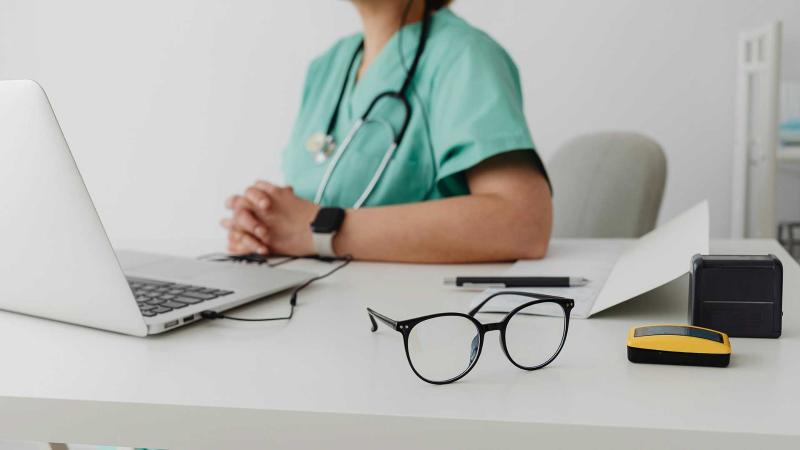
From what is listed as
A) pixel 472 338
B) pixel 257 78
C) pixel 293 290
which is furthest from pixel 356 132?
pixel 257 78

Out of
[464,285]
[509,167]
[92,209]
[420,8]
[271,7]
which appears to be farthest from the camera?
[271,7]

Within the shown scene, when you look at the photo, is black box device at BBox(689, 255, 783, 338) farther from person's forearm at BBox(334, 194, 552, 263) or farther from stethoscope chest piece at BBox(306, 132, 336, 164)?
stethoscope chest piece at BBox(306, 132, 336, 164)

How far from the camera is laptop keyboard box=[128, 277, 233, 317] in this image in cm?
62

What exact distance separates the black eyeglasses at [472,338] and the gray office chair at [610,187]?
869 mm

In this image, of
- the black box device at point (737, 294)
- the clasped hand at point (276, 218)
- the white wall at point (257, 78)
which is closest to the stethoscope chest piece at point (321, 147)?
the clasped hand at point (276, 218)

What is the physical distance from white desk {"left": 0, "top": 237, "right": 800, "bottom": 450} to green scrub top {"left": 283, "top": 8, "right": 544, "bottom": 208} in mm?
452

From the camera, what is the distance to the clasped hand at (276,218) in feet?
3.24

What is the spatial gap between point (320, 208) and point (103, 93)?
2317mm

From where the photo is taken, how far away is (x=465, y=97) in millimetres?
1027

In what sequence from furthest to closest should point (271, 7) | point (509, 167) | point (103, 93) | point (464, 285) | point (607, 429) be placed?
point (103, 93)
point (271, 7)
point (509, 167)
point (464, 285)
point (607, 429)

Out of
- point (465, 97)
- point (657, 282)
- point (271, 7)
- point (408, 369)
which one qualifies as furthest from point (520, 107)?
point (271, 7)

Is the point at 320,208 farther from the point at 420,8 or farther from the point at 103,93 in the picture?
the point at 103,93

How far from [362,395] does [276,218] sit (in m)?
0.58

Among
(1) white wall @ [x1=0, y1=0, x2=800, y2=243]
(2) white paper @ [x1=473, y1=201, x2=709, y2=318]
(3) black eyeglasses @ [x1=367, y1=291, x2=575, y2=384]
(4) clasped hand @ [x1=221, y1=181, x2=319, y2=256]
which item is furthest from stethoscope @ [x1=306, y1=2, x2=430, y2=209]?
(1) white wall @ [x1=0, y1=0, x2=800, y2=243]
